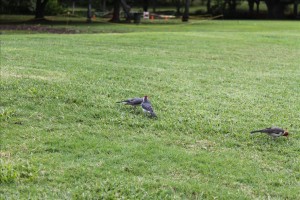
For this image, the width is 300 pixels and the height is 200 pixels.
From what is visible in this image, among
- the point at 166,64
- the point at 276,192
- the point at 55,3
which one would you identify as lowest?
the point at 276,192

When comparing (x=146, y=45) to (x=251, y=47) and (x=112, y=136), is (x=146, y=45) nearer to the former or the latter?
(x=251, y=47)

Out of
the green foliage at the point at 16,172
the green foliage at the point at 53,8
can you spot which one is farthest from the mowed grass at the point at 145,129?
the green foliage at the point at 53,8

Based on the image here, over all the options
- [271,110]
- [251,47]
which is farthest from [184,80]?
[251,47]

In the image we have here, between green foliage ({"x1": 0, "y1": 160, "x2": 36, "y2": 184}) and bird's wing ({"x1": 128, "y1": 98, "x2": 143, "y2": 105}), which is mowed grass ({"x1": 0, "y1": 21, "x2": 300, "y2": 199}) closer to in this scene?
green foliage ({"x1": 0, "y1": 160, "x2": 36, "y2": 184})

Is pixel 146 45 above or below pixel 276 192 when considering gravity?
above

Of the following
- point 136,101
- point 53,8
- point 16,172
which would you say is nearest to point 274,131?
point 136,101

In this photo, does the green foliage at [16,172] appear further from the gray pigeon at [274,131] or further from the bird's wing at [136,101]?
the gray pigeon at [274,131]

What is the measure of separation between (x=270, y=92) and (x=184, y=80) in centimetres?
199

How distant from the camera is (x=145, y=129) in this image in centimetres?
746

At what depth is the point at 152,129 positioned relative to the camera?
7.48 metres

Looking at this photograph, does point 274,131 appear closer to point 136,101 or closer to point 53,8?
point 136,101

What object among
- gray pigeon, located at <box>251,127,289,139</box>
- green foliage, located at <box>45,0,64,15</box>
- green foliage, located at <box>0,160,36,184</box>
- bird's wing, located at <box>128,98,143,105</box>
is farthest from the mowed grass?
green foliage, located at <box>45,0,64,15</box>

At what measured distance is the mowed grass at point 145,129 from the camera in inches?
214

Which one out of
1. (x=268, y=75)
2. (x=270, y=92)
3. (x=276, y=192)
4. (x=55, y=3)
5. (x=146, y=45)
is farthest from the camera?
(x=55, y=3)
